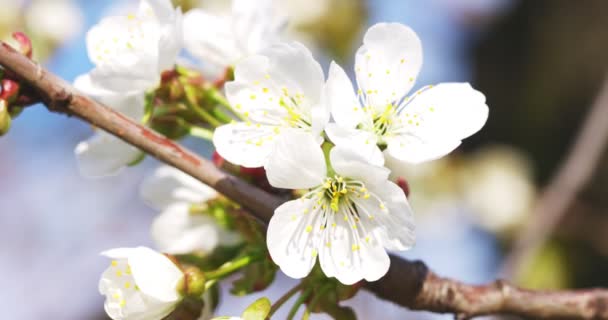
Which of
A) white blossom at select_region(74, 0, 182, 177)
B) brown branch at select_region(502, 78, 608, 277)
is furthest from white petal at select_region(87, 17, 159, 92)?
brown branch at select_region(502, 78, 608, 277)

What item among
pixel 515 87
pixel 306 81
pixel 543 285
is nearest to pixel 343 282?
pixel 306 81

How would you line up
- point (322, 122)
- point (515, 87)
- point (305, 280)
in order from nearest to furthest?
point (322, 122), point (305, 280), point (515, 87)

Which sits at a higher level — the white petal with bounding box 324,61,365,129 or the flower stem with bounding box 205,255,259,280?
the white petal with bounding box 324,61,365,129

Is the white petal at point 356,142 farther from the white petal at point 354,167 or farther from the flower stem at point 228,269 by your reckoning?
the flower stem at point 228,269

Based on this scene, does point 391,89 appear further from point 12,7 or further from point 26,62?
point 12,7

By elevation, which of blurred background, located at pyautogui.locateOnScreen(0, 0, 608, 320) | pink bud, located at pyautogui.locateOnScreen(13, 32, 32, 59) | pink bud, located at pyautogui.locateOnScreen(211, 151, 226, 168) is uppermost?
pink bud, located at pyautogui.locateOnScreen(13, 32, 32, 59)

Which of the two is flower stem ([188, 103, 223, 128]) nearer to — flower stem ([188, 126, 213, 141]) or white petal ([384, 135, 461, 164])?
flower stem ([188, 126, 213, 141])

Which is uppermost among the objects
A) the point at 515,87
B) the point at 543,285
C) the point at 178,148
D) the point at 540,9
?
the point at 178,148

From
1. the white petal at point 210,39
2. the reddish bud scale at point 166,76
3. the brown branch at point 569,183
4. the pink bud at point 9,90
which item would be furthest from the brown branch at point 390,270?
the brown branch at point 569,183
